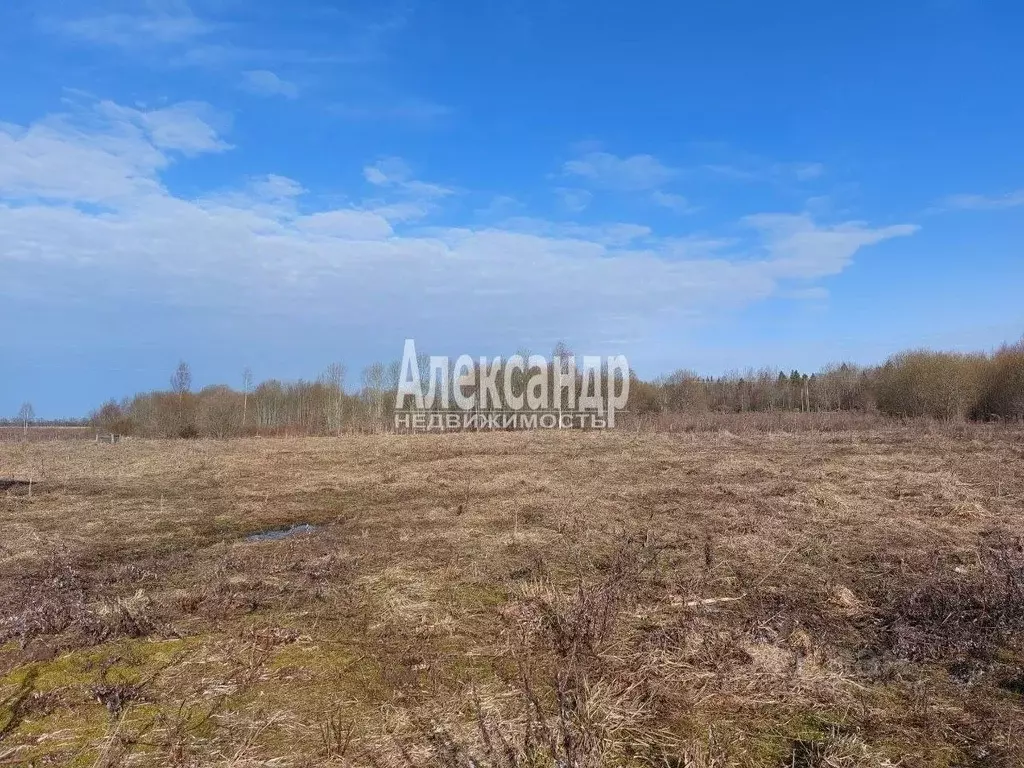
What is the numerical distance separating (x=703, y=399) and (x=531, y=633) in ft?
117

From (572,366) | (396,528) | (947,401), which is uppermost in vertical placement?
(572,366)

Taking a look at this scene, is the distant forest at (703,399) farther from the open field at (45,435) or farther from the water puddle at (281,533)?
the water puddle at (281,533)

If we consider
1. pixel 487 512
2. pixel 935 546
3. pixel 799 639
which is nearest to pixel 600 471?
pixel 487 512

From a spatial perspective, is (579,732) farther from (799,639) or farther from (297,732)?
(799,639)

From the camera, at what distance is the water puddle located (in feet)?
25.0

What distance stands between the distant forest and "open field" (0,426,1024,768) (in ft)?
65.9

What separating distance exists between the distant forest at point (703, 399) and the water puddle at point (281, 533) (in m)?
22.9

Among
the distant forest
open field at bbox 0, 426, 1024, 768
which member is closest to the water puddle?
open field at bbox 0, 426, 1024, 768

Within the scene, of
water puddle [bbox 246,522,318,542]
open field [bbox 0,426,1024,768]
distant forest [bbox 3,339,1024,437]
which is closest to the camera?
open field [bbox 0,426,1024,768]

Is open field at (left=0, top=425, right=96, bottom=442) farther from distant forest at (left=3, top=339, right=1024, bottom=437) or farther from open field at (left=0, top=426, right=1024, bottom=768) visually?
open field at (left=0, top=426, right=1024, bottom=768)

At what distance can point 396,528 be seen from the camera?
7848 millimetres

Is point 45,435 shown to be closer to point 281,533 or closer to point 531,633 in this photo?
point 281,533

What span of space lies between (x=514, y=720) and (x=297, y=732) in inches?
42.8

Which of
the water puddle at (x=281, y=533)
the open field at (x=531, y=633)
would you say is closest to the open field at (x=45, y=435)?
the open field at (x=531, y=633)
